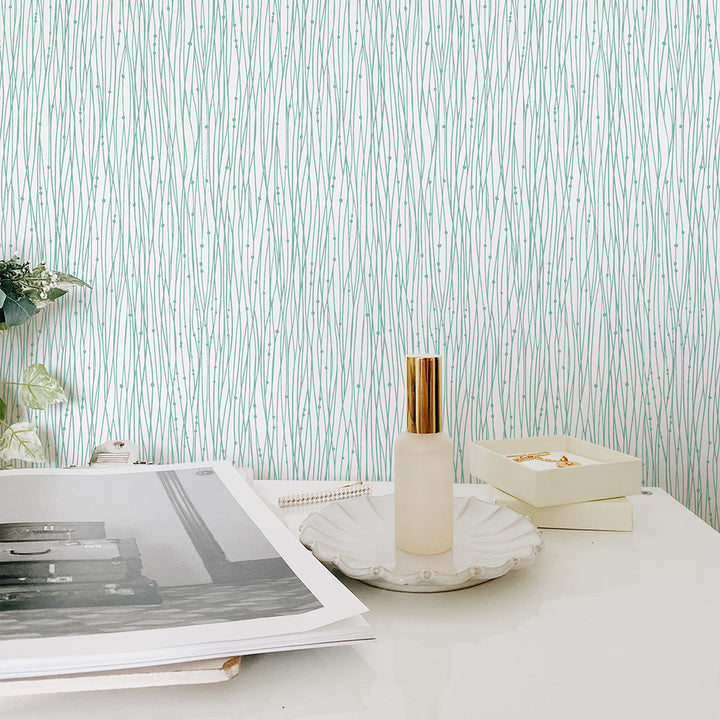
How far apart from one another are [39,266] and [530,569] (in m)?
0.72

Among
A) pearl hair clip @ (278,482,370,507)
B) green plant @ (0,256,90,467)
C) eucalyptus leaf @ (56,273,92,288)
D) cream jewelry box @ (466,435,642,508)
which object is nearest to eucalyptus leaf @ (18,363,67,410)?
green plant @ (0,256,90,467)

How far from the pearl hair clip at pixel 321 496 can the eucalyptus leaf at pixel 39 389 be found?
0.36 m

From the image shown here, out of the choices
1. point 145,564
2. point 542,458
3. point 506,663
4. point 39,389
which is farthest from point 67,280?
point 506,663

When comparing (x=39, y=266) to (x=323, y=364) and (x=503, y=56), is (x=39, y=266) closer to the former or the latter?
(x=323, y=364)

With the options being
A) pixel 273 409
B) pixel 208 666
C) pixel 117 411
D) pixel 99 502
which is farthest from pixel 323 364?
pixel 208 666

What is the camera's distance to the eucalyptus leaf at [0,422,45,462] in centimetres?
96

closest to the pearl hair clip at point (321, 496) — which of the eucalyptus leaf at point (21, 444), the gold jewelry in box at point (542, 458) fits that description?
the gold jewelry in box at point (542, 458)

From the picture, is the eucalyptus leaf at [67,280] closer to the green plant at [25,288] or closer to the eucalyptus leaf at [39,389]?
the green plant at [25,288]

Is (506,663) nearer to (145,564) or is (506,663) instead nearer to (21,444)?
(145,564)

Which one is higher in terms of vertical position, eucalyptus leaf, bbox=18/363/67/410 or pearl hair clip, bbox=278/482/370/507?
eucalyptus leaf, bbox=18/363/67/410

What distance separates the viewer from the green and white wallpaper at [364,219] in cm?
97

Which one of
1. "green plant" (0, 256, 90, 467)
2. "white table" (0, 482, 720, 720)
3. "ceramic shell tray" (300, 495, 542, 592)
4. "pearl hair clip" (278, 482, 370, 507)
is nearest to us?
"white table" (0, 482, 720, 720)

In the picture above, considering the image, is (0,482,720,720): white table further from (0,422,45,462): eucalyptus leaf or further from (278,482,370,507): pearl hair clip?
(0,422,45,462): eucalyptus leaf

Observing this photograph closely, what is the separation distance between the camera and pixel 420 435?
2.04 feet
